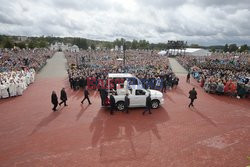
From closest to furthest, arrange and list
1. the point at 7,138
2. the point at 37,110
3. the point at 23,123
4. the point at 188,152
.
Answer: the point at 188,152
the point at 7,138
the point at 23,123
the point at 37,110

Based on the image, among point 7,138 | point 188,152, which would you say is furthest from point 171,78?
point 7,138

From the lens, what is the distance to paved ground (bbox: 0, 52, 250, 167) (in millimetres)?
7012

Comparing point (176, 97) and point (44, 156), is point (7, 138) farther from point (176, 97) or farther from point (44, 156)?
point (176, 97)

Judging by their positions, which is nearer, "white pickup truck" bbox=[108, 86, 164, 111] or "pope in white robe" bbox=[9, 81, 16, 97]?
"white pickup truck" bbox=[108, 86, 164, 111]

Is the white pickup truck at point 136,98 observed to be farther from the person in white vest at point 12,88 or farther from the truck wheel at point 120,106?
the person in white vest at point 12,88

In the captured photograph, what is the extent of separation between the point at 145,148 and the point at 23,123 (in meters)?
6.91

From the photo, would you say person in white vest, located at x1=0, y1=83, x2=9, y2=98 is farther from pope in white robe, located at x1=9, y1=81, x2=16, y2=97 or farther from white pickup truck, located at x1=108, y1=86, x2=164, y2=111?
white pickup truck, located at x1=108, y1=86, x2=164, y2=111

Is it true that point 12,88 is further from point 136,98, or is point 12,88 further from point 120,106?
point 136,98

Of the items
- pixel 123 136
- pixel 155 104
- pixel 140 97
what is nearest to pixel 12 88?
pixel 140 97

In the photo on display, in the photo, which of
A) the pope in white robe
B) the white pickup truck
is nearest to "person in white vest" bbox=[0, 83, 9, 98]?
the pope in white robe

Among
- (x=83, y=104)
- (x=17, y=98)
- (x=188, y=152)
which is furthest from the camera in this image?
(x=17, y=98)

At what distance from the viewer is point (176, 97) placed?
51.4 ft

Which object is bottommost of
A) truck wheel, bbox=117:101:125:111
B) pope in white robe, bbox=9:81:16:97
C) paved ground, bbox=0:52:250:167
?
paved ground, bbox=0:52:250:167

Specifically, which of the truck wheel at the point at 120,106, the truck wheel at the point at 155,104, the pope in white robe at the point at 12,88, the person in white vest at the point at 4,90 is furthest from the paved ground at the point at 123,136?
the pope in white robe at the point at 12,88
